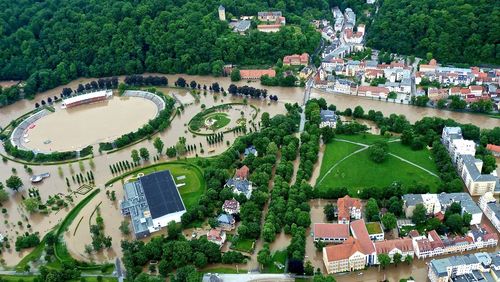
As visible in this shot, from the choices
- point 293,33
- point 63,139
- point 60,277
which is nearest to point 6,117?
point 63,139

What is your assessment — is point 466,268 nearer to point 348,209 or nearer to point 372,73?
point 348,209

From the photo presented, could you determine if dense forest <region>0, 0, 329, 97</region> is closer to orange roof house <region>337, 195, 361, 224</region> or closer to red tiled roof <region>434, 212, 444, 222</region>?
orange roof house <region>337, 195, 361, 224</region>

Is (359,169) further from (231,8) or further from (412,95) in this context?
(231,8)

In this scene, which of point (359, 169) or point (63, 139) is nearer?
point (359, 169)

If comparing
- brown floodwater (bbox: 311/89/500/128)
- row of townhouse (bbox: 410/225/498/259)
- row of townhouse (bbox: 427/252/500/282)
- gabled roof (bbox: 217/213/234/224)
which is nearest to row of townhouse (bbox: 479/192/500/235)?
row of townhouse (bbox: 410/225/498/259)

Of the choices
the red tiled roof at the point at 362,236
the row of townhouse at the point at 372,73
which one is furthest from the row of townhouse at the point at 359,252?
the row of townhouse at the point at 372,73

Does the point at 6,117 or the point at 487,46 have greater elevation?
the point at 487,46
